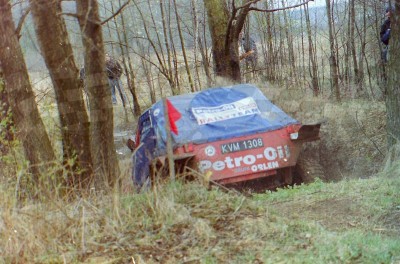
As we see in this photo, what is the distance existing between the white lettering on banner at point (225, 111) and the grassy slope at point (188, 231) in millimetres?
3691

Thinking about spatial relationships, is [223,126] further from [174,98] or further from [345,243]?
[345,243]

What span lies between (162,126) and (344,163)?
329 cm

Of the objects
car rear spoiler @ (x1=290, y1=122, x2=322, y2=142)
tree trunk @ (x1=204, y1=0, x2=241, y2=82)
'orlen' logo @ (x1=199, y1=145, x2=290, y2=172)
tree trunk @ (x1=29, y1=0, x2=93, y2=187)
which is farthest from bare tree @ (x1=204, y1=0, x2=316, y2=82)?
tree trunk @ (x1=29, y1=0, x2=93, y2=187)

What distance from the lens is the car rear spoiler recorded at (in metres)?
8.65

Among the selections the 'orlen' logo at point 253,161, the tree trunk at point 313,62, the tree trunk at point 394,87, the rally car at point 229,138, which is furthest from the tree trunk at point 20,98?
the tree trunk at point 313,62

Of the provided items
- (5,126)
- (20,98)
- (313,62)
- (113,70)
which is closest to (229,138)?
(20,98)

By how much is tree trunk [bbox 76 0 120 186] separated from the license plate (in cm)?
229

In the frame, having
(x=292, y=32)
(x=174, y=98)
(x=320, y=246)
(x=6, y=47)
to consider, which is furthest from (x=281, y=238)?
(x=292, y=32)

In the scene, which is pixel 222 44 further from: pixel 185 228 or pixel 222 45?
pixel 185 228

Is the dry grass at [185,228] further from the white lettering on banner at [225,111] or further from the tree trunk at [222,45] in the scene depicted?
the tree trunk at [222,45]

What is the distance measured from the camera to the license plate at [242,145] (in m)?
8.62

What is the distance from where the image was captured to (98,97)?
6637 mm

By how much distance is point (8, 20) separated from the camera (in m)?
8.73

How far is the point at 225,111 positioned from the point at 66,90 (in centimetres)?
252
